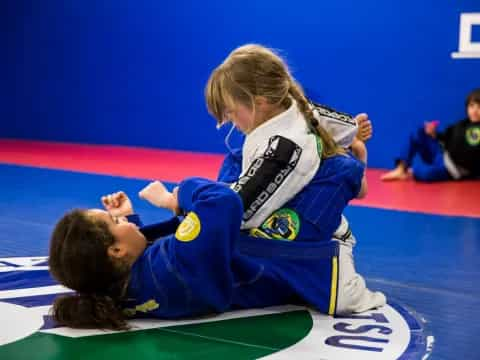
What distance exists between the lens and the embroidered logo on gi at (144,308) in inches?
123

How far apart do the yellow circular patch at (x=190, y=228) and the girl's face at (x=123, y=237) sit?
0.64 feet

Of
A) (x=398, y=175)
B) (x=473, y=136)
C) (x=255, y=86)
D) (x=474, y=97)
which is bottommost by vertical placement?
(x=398, y=175)

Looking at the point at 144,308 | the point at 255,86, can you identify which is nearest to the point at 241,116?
the point at 255,86

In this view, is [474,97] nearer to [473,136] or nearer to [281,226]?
[473,136]

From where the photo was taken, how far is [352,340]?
9.87 feet

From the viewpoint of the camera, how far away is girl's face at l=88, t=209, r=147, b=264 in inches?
121

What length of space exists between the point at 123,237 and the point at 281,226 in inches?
24.6

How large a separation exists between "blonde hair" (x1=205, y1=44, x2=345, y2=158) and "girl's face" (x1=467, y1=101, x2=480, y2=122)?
4625 mm

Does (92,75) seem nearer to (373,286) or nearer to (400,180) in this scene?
(400,180)

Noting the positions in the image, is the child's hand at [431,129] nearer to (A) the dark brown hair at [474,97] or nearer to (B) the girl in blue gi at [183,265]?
(A) the dark brown hair at [474,97]

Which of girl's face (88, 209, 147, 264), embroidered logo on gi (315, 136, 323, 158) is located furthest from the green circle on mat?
embroidered logo on gi (315, 136, 323, 158)

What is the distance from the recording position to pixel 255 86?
3.34m

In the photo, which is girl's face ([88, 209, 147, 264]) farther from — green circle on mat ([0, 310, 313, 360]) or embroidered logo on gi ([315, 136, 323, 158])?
embroidered logo on gi ([315, 136, 323, 158])

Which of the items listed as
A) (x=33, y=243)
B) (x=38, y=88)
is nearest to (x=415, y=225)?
(x=33, y=243)
